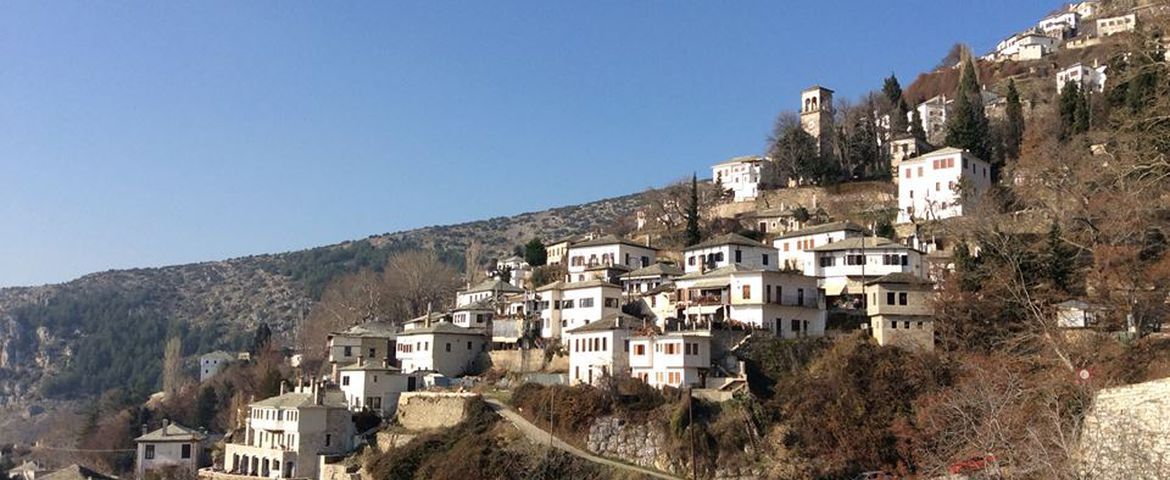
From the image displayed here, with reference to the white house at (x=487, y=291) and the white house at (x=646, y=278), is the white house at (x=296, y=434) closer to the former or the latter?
the white house at (x=487, y=291)

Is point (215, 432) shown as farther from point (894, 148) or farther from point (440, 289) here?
point (894, 148)

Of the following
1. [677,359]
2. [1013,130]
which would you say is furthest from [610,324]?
[1013,130]

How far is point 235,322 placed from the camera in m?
187

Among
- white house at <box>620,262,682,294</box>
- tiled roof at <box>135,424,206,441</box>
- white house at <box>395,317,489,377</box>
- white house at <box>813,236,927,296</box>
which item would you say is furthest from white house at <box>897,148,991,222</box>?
tiled roof at <box>135,424,206,441</box>

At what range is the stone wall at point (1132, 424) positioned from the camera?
20934 millimetres

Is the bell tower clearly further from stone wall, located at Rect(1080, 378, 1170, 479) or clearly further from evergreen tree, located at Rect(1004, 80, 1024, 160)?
stone wall, located at Rect(1080, 378, 1170, 479)

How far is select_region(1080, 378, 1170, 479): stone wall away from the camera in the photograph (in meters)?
20.9

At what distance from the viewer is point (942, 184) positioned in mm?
62531

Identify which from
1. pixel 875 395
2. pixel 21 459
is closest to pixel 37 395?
pixel 21 459

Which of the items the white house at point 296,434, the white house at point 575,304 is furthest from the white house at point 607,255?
the white house at point 296,434

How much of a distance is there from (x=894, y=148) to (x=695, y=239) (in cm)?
1823

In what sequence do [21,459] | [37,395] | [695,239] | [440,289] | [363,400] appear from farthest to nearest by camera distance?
[37,395], [21,459], [440,289], [695,239], [363,400]

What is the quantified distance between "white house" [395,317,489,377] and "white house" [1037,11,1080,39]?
249ft

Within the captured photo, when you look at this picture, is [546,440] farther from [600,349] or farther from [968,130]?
[968,130]
